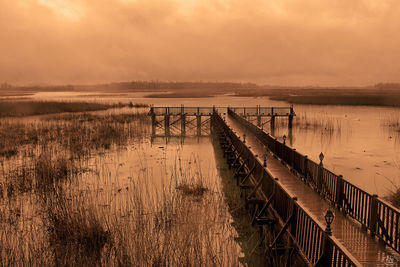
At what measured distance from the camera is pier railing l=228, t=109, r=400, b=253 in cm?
647

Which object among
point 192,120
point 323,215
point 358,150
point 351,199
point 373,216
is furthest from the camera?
point 192,120

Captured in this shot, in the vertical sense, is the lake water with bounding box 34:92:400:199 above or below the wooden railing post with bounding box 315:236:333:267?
below

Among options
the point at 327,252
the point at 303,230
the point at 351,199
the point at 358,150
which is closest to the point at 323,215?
the point at 351,199

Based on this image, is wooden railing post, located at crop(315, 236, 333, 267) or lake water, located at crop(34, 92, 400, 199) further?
lake water, located at crop(34, 92, 400, 199)

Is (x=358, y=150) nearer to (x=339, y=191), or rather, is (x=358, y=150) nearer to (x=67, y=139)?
(x=339, y=191)

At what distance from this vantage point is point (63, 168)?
15.3 meters

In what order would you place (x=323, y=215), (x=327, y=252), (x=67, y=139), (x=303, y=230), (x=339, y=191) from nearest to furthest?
(x=327, y=252)
(x=303, y=230)
(x=323, y=215)
(x=339, y=191)
(x=67, y=139)

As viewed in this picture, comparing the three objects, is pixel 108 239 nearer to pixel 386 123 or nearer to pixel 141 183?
pixel 141 183

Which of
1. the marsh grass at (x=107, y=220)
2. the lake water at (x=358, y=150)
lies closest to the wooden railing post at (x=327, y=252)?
the marsh grass at (x=107, y=220)

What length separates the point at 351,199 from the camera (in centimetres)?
855

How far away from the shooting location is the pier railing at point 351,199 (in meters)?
6.47

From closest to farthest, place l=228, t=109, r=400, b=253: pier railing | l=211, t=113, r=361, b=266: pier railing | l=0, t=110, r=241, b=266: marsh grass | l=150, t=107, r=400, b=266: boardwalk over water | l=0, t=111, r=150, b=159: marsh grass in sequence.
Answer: l=211, t=113, r=361, b=266: pier railing, l=150, t=107, r=400, b=266: boardwalk over water, l=228, t=109, r=400, b=253: pier railing, l=0, t=110, r=241, b=266: marsh grass, l=0, t=111, r=150, b=159: marsh grass

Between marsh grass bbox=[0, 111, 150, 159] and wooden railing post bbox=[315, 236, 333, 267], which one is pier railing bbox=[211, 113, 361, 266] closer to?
wooden railing post bbox=[315, 236, 333, 267]

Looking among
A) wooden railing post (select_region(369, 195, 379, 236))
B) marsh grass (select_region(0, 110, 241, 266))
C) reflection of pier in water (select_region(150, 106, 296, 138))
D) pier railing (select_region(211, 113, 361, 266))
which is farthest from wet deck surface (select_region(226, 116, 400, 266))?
reflection of pier in water (select_region(150, 106, 296, 138))
